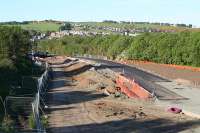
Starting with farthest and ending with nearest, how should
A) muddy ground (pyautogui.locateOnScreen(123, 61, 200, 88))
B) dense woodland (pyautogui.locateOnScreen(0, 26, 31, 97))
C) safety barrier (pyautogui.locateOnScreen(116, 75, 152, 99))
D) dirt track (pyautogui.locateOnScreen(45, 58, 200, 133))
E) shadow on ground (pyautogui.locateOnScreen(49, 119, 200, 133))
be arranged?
muddy ground (pyautogui.locateOnScreen(123, 61, 200, 88)) < safety barrier (pyautogui.locateOnScreen(116, 75, 152, 99)) < dense woodland (pyautogui.locateOnScreen(0, 26, 31, 97)) < dirt track (pyautogui.locateOnScreen(45, 58, 200, 133)) < shadow on ground (pyautogui.locateOnScreen(49, 119, 200, 133))

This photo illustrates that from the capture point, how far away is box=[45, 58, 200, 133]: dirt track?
2062 inches

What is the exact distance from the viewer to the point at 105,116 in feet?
194

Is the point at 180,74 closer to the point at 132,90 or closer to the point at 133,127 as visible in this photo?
the point at 132,90

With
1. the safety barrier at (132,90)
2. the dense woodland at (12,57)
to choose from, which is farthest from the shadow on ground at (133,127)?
the safety barrier at (132,90)

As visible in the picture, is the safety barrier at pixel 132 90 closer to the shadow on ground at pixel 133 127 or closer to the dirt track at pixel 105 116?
the dirt track at pixel 105 116

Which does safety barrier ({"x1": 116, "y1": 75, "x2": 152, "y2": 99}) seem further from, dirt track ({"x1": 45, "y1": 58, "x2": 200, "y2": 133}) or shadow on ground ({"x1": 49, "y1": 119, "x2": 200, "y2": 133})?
shadow on ground ({"x1": 49, "y1": 119, "x2": 200, "y2": 133})

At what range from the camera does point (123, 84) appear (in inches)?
3647

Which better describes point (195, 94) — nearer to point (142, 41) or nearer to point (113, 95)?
point (113, 95)

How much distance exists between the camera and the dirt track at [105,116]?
52.4 m

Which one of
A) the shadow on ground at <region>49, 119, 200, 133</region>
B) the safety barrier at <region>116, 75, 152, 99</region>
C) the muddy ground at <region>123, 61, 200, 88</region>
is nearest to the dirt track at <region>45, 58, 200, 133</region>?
the shadow on ground at <region>49, 119, 200, 133</region>

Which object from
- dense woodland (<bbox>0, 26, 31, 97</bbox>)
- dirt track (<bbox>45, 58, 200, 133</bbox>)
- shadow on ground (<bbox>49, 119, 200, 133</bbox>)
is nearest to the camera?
shadow on ground (<bbox>49, 119, 200, 133</bbox>)

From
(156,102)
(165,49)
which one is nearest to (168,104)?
(156,102)

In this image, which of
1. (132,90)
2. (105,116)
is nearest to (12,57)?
(132,90)

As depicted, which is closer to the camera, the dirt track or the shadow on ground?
the shadow on ground
